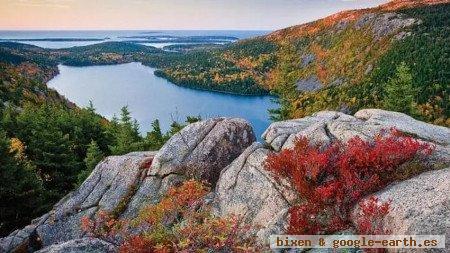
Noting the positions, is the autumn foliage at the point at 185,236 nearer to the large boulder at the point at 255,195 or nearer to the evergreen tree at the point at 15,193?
the large boulder at the point at 255,195

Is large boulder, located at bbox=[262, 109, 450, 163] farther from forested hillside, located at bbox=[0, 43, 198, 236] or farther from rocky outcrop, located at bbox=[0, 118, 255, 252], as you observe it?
forested hillside, located at bbox=[0, 43, 198, 236]

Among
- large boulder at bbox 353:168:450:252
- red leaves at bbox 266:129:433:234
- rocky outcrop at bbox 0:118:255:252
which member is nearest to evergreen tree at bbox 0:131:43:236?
rocky outcrop at bbox 0:118:255:252

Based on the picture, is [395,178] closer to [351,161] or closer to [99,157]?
[351,161]

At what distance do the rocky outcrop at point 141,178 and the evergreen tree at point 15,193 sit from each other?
34.4 feet

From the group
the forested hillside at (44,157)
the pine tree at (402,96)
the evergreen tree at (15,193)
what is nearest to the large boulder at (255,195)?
the evergreen tree at (15,193)

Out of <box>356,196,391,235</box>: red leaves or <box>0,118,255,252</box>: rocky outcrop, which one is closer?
<box>356,196,391,235</box>: red leaves

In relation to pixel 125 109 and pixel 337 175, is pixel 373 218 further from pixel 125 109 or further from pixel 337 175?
pixel 125 109

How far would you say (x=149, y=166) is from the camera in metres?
23.0

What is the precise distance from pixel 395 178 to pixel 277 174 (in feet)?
14.0

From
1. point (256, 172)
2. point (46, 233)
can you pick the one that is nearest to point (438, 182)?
point (256, 172)

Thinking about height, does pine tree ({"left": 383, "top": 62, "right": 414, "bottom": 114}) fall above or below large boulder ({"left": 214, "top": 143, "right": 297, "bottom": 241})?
below

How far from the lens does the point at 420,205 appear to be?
11.4 meters

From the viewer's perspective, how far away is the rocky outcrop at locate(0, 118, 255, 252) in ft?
A: 67.9

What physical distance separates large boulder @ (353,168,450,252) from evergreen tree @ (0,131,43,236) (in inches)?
1133
